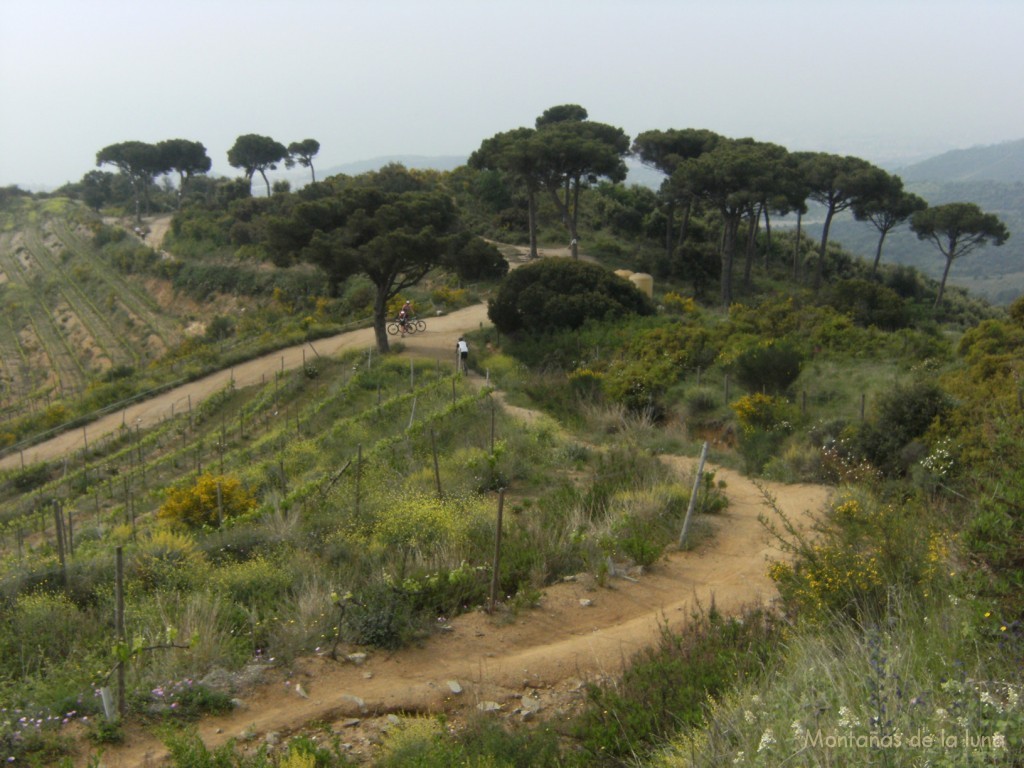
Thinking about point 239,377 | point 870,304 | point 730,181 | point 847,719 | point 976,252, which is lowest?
point 976,252

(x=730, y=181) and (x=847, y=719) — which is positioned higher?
(x=730, y=181)

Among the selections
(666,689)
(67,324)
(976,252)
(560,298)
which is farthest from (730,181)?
(976,252)

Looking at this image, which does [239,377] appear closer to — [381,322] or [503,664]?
[381,322]

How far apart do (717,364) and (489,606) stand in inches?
484

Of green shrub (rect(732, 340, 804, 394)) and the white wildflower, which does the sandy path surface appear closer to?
green shrub (rect(732, 340, 804, 394))

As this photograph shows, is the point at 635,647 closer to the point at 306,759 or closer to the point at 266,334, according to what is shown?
the point at 306,759

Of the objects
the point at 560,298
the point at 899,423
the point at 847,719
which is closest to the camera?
the point at 847,719

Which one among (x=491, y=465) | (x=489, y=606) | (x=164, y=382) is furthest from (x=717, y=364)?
(x=164, y=382)

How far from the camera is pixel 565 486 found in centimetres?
1070

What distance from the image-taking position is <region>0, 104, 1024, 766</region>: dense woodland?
4703mm

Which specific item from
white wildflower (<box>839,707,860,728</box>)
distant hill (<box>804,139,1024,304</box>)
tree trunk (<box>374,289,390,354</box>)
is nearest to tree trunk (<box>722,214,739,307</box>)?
tree trunk (<box>374,289,390,354</box>)

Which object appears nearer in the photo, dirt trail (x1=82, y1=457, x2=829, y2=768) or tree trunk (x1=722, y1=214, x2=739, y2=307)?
dirt trail (x1=82, y1=457, x2=829, y2=768)

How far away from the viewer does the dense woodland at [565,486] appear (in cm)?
470

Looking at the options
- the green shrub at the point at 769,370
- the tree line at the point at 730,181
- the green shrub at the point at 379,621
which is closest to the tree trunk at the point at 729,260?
the tree line at the point at 730,181
